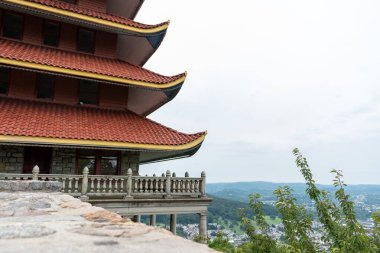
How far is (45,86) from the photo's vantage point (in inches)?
579

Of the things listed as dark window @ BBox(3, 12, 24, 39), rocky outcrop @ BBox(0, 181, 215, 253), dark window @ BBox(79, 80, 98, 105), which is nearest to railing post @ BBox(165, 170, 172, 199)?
dark window @ BBox(79, 80, 98, 105)

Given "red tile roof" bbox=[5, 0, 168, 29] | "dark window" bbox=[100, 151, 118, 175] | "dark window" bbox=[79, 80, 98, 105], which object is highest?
"red tile roof" bbox=[5, 0, 168, 29]

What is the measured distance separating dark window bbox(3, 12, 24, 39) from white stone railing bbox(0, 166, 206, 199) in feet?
23.5

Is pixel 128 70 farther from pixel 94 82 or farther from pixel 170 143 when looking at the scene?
pixel 170 143

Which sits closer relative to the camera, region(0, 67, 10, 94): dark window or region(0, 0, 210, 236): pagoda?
region(0, 0, 210, 236): pagoda

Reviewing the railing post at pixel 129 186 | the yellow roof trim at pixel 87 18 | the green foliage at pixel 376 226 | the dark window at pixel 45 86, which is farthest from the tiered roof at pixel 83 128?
the green foliage at pixel 376 226

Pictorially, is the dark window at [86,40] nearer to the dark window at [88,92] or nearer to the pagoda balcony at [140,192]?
the dark window at [88,92]

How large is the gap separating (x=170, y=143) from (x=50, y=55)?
6.82 metres

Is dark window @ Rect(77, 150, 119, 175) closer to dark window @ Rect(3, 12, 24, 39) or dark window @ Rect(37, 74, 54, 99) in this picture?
dark window @ Rect(37, 74, 54, 99)

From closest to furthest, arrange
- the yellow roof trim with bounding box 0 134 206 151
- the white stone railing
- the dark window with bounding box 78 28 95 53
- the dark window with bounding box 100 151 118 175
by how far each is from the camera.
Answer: the yellow roof trim with bounding box 0 134 206 151 < the white stone railing < the dark window with bounding box 100 151 118 175 < the dark window with bounding box 78 28 95 53

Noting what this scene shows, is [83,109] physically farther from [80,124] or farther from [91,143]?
[91,143]

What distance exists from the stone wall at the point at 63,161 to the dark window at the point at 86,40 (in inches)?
220

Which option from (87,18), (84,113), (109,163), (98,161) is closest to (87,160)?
(98,161)

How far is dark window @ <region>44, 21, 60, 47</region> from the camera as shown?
619 inches
